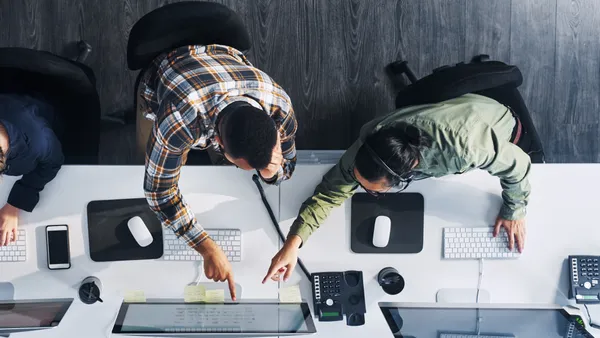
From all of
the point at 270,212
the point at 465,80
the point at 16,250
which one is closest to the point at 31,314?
the point at 16,250

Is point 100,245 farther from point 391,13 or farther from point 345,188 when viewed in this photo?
point 391,13

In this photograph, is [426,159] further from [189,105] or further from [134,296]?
[134,296]

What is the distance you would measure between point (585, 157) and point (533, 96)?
422 mm

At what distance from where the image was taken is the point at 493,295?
177cm

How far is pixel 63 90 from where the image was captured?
1.60 meters

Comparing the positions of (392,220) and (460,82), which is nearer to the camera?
(460,82)

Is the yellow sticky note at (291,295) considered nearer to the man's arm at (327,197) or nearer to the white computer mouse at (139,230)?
the man's arm at (327,197)

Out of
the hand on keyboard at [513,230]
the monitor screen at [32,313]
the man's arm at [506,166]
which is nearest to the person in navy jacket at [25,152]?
the monitor screen at [32,313]

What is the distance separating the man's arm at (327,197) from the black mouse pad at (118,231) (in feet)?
1.60

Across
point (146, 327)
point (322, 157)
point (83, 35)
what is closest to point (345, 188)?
point (322, 157)

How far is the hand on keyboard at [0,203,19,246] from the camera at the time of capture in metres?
1.64

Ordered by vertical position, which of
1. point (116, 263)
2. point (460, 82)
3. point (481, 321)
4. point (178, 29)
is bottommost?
point (481, 321)

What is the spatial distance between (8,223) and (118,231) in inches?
14.1

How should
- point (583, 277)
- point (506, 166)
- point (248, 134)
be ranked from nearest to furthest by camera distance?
point (248, 134), point (506, 166), point (583, 277)
